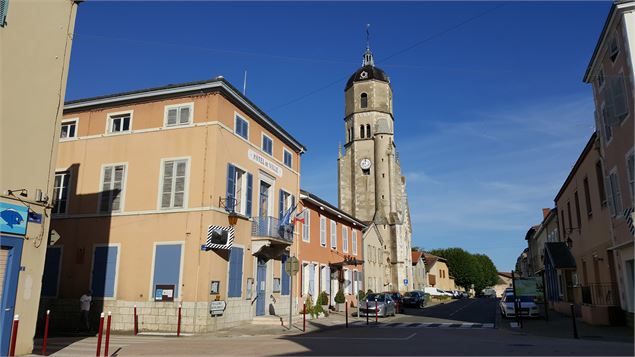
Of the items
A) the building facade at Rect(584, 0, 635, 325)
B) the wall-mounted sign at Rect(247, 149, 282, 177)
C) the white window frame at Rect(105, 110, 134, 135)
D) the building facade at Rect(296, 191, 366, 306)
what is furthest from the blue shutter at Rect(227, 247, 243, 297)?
the building facade at Rect(584, 0, 635, 325)

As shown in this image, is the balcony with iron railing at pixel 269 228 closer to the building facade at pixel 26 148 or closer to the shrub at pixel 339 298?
the shrub at pixel 339 298

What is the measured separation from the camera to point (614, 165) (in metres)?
17.2

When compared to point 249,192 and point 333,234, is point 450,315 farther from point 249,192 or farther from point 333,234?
point 249,192

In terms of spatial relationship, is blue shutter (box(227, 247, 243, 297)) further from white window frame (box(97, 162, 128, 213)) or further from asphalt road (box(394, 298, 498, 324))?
asphalt road (box(394, 298, 498, 324))

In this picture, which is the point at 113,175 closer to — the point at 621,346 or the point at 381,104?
the point at 621,346

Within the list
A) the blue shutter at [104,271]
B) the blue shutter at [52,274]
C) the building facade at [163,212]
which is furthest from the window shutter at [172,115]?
the blue shutter at [52,274]

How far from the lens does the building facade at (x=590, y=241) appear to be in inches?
725

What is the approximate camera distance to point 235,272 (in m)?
19.4

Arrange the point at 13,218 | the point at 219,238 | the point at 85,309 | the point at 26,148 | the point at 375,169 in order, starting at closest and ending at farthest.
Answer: the point at 13,218
the point at 26,148
the point at 85,309
the point at 219,238
the point at 375,169

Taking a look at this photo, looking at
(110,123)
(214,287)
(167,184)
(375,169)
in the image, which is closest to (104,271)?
(167,184)

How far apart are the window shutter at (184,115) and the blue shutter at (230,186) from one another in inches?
100

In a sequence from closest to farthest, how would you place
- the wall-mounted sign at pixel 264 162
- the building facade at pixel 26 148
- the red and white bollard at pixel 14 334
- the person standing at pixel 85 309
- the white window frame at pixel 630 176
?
the red and white bollard at pixel 14 334
the building facade at pixel 26 148
the white window frame at pixel 630 176
the person standing at pixel 85 309
the wall-mounted sign at pixel 264 162

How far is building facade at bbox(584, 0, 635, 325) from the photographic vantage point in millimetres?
14883

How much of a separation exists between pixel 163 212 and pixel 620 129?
17241mm
